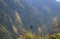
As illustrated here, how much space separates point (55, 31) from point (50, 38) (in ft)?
1.48

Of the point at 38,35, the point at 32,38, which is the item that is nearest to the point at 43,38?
the point at 38,35

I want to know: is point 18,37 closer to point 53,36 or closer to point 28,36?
point 28,36

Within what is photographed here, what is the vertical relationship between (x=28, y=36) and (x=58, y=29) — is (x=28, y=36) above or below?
below

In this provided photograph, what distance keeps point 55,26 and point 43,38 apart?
0.46 meters

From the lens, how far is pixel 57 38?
473 cm

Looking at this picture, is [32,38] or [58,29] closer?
[32,38]

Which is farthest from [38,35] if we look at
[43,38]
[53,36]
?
[53,36]

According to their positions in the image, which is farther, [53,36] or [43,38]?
[43,38]

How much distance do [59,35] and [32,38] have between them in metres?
0.67

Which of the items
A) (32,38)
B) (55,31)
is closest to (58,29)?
(55,31)

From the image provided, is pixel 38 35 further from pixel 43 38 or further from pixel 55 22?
pixel 55 22

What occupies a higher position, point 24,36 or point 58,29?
point 58,29

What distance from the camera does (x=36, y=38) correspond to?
16.4 feet

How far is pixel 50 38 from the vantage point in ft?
16.0
